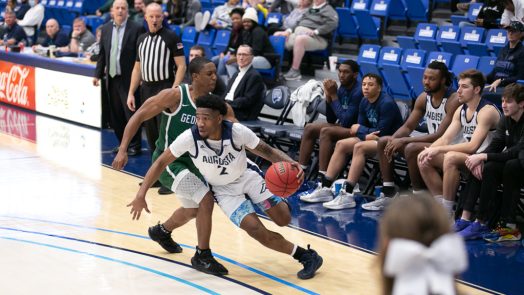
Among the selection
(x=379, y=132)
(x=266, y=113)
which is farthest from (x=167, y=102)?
(x=266, y=113)

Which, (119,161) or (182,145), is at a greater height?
(182,145)

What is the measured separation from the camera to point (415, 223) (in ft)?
7.47

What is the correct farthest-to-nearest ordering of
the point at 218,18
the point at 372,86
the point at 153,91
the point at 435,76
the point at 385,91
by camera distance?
the point at 218,18 < the point at 385,91 < the point at 153,91 < the point at 372,86 < the point at 435,76

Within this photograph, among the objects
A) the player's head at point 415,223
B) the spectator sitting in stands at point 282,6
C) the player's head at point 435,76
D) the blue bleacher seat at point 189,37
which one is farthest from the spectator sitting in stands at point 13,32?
the player's head at point 415,223

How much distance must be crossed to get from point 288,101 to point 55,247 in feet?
14.1

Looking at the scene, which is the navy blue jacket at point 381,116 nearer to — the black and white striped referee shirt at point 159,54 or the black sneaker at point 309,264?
the black and white striped referee shirt at point 159,54

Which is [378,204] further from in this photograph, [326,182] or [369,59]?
[369,59]

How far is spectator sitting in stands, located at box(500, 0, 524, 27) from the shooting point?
9.88 metres

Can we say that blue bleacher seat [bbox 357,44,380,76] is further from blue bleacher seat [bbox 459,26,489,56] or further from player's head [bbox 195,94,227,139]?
player's head [bbox 195,94,227,139]

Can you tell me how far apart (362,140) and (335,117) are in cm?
63

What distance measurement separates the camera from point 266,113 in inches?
456

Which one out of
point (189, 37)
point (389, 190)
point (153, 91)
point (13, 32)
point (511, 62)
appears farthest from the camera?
point (13, 32)

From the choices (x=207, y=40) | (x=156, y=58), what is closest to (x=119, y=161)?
(x=156, y=58)

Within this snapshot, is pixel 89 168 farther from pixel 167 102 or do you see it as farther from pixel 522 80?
pixel 522 80
